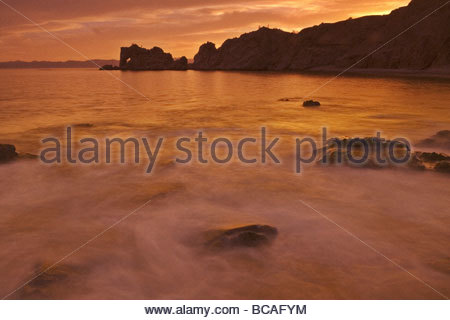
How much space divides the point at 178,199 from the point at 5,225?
2.11 metres

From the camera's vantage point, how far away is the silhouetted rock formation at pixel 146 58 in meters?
107

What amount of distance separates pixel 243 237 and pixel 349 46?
81.7m

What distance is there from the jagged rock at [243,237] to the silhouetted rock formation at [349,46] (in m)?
47.9

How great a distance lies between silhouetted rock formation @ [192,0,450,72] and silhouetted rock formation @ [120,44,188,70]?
10.5m

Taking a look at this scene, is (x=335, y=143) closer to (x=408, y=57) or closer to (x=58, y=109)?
(x=58, y=109)

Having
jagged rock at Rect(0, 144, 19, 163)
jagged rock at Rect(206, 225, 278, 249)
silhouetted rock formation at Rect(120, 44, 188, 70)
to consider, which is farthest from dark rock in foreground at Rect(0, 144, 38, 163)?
silhouetted rock formation at Rect(120, 44, 188, 70)

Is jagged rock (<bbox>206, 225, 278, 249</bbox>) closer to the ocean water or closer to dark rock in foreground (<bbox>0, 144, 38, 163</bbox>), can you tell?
the ocean water

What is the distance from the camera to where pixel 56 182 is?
5.36 m

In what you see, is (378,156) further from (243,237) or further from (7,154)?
(7,154)

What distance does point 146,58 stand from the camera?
108 m

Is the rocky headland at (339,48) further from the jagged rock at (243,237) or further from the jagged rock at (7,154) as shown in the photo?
the jagged rock at (7,154)

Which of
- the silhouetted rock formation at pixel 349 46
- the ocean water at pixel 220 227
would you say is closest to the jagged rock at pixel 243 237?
the ocean water at pixel 220 227

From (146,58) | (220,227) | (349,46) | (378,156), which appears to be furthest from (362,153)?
(146,58)
